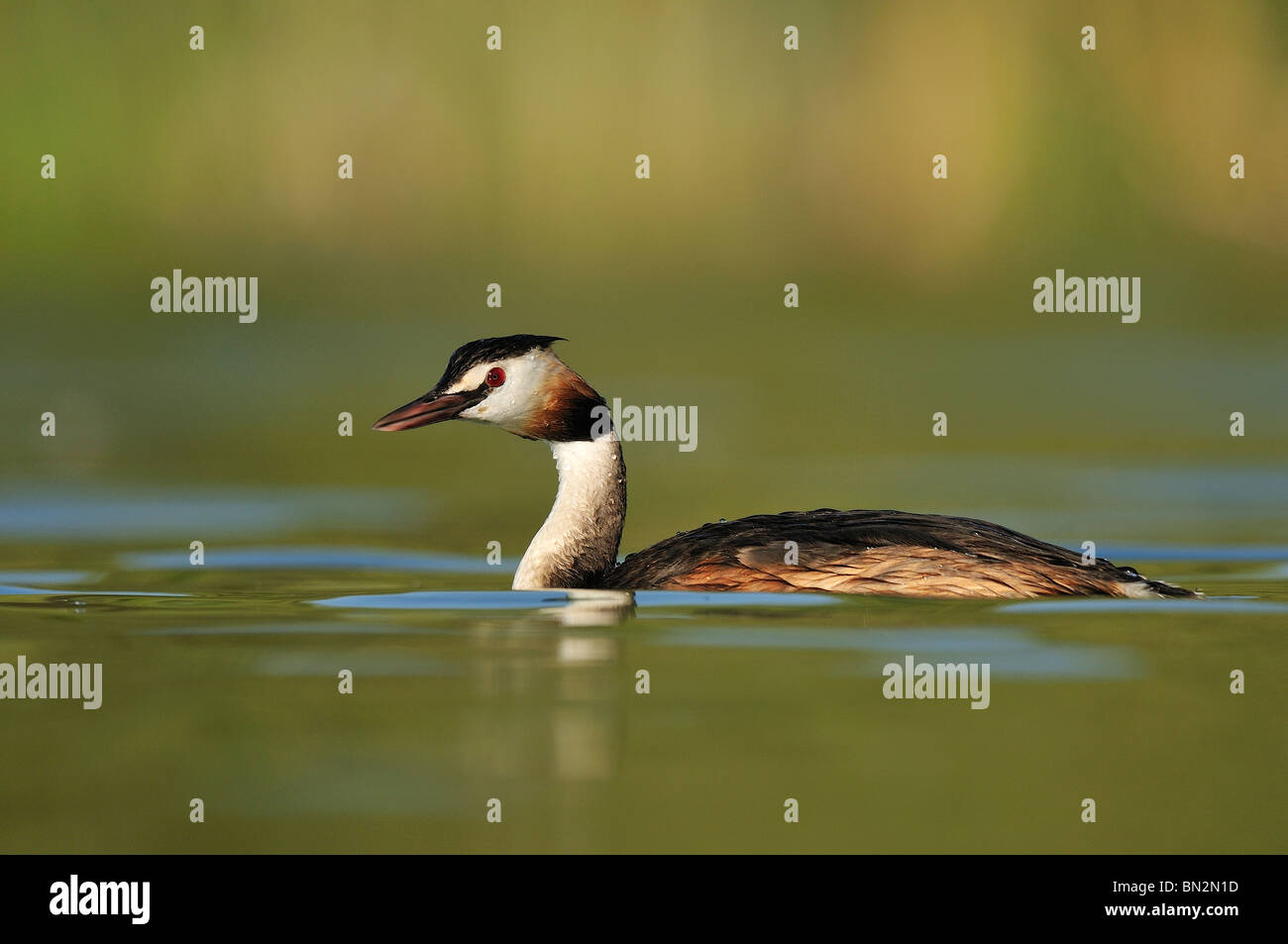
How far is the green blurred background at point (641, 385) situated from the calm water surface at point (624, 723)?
3 cm

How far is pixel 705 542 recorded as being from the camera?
1064 centimetres

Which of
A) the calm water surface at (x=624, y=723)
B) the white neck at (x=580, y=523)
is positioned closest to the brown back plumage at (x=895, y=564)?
the calm water surface at (x=624, y=723)

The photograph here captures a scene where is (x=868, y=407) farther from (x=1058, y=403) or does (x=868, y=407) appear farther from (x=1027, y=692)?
(x=1027, y=692)

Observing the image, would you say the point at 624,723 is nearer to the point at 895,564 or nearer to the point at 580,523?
the point at 895,564

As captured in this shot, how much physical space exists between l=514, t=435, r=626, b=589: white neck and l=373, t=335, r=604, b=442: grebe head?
0.94ft

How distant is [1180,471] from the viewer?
1553cm

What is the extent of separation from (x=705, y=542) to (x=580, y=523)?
74 centimetres

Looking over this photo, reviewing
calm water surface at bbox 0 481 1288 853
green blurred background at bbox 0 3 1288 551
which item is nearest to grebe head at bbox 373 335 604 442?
calm water surface at bbox 0 481 1288 853

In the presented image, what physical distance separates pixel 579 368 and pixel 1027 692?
1145cm

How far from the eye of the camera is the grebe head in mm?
10766

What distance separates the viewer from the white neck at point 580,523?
11.0m

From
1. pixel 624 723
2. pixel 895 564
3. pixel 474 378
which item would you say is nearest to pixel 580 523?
pixel 474 378

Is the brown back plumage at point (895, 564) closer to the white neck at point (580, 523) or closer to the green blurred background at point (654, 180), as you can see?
the white neck at point (580, 523)

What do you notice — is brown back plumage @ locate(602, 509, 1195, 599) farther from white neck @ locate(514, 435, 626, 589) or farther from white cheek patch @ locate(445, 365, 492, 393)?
white cheek patch @ locate(445, 365, 492, 393)
